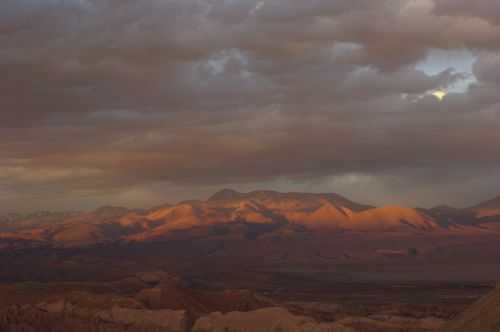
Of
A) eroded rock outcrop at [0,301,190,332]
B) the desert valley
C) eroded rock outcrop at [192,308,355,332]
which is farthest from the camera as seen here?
the desert valley

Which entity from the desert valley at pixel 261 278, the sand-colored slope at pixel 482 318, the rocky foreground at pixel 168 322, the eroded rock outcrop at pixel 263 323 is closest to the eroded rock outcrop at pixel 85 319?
the rocky foreground at pixel 168 322

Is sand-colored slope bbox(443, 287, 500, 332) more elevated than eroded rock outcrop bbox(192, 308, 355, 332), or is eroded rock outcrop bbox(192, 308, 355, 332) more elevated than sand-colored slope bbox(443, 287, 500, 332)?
sand-colored slope bbox(443, 287, 500, 332)

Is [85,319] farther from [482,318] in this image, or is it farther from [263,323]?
[482,318]

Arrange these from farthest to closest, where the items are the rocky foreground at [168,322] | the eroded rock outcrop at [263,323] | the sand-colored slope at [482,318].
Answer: the rocky foreground at [168,322]
the eroded rock outcrop at [263,323]
the sand-colored slope at [482,318]

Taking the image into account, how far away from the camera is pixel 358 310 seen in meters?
67.1

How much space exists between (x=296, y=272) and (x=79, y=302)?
284 feet

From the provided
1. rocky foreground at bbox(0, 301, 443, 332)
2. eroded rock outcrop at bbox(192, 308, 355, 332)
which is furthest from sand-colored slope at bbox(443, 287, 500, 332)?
eroded rock outcrop at bbox(192, 308, 355, 332)

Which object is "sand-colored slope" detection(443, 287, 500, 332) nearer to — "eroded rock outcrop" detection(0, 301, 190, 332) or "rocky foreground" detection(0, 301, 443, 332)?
"rocky foreground" detection(0, 301, 443, 332)

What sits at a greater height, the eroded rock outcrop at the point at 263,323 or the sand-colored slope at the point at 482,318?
the sand-colored slope at the point at 482,318

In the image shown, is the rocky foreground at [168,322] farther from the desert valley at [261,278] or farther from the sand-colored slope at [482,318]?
the sand-colored slope at [482,318]

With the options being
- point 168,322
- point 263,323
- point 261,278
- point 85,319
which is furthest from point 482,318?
point 261,278

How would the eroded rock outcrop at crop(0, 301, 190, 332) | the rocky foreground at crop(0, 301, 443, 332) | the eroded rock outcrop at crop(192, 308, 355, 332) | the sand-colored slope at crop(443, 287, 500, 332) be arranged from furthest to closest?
Answer: the eroded rock outcrop at crop(0, 301, 190, 332)
the rocky foreground at crop(0, 301, 443, 332)
the eroded rock outcrop at crop(192, 308, 355, 332)
the sand-colored slope at crop(443, 287, 500, 332)

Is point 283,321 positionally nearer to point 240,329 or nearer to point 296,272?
point 240,329

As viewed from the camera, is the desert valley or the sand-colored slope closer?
the sand-colored slope
